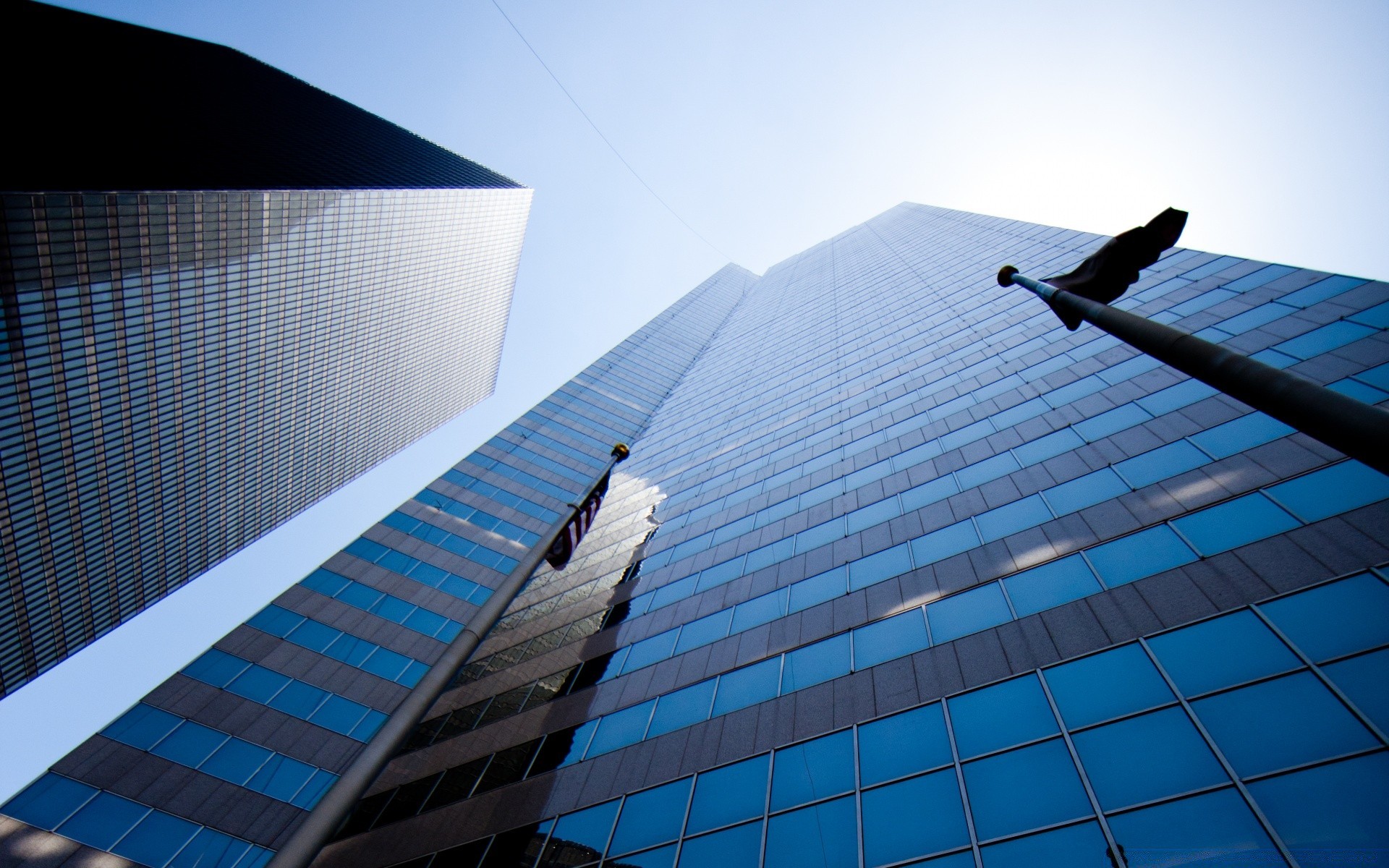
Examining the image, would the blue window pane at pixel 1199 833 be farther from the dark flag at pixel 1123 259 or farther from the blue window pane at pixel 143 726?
the blue window pane at pixel 143 726

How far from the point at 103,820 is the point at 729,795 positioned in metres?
23.1

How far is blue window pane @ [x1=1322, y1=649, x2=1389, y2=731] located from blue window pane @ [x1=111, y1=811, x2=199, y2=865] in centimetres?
3251

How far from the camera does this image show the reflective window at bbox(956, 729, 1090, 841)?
1132cm

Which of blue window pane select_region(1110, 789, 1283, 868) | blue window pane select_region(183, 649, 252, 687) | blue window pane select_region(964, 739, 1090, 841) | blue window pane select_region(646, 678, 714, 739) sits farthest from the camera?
blue window pane select_region(183, 649, 252, 687)

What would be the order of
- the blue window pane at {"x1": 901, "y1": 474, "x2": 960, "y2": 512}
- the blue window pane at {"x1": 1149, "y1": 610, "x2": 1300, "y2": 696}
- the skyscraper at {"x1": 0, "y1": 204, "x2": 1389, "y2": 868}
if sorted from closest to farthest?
the skyscraper at {"x1": 0, "y1": 204, "x2": 1389, "y2": 868}, the blue window pane at {"x1": 1149, "y1": 610, "x2": 1300, "y2": 696}, the blue window pane at {"x1": 901, "y1": 474, "x2": 960, "y2": 512}

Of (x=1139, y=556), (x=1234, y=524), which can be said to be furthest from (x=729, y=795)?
(x=1234, y=524)

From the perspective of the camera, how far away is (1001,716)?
13.6m

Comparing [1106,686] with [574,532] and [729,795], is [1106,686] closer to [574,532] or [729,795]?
[729,795]

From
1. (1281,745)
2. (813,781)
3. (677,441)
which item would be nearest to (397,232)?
(677,441)

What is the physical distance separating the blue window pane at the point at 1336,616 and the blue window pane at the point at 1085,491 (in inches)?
225

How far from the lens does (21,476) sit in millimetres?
50500

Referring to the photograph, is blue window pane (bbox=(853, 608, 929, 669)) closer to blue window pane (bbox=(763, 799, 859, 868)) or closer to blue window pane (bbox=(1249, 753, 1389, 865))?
blue window pane (bbox=(763, 799, 859, 868))

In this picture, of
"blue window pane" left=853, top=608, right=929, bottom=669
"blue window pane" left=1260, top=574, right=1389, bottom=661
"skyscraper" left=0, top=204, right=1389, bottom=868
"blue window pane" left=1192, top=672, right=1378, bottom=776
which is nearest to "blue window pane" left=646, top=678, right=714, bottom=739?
"skyscraper" left=0, top=204, right=1389, bottom=868

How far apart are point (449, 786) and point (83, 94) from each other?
240 ft
